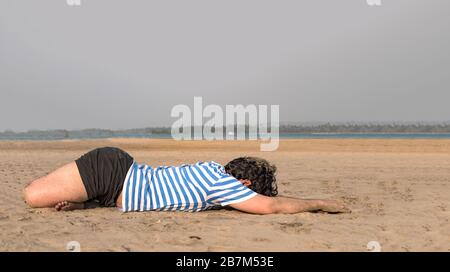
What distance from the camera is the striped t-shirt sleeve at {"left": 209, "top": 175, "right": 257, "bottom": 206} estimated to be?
16.4ft

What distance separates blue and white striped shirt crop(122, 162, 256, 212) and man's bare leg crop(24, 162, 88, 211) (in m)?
0.50

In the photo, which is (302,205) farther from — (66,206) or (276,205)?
(66,206)

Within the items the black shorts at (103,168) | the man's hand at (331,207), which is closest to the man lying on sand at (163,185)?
the black shorts at (103,168)

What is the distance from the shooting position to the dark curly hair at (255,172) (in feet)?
17.0

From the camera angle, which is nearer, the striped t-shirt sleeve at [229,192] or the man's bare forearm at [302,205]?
the striped t-shirt sleeve at [229,192]

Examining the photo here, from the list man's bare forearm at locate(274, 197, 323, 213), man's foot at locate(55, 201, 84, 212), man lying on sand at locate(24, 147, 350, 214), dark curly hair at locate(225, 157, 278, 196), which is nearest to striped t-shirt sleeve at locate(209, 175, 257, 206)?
man lying on sand at locate(24, 147, 350, 214)

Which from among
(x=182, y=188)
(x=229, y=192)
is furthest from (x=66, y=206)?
(x=229, y=192)

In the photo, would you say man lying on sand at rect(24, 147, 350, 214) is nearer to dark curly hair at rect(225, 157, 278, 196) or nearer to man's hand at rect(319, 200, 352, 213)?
dark curly hair at rect(225, 157, 278, 196)

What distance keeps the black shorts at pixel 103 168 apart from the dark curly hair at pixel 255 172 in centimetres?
109

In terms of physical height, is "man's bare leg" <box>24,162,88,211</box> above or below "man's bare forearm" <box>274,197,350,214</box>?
above

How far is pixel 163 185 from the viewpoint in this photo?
5.29m

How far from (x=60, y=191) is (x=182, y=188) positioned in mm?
1334

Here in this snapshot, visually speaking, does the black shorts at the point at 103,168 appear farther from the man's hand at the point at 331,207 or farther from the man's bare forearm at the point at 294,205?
the man's hand at the point at 331,207

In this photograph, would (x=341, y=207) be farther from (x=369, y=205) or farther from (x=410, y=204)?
(x=410, y=204)
